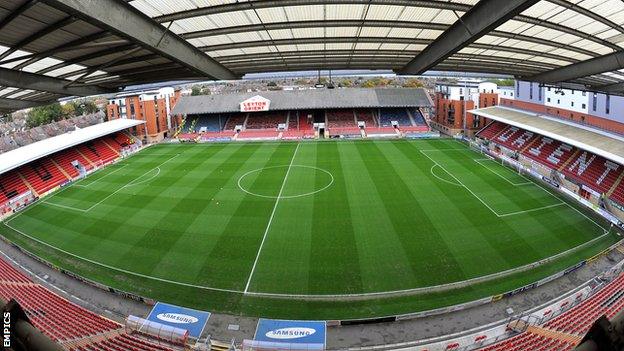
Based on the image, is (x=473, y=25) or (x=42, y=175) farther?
(x=42, y=175)

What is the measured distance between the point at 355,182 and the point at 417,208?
6.43 m

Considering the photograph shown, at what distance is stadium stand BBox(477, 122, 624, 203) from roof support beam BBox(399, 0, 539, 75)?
20.6 m

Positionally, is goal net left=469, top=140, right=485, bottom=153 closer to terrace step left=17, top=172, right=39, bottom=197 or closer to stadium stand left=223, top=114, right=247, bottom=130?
stadium stand left=223, top=114, right=247, bottom=130

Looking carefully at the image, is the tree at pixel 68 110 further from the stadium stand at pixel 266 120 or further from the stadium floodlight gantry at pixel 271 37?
the stadium floodlight gantry at pixel 271 37

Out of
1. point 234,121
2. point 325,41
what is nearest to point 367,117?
point 234,121

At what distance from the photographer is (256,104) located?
48125 millimetres

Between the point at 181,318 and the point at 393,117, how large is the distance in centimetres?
4168

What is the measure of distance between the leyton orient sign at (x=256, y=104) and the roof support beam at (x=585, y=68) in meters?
36.8

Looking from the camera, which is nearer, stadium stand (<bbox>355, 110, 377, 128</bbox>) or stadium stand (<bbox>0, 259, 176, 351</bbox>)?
stadium stand (<bbox>0, 259, 176, 351</bbox>)

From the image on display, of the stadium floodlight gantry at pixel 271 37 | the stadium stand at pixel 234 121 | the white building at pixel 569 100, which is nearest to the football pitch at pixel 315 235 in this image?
the stadium floodlight gantry at pixel 271 37

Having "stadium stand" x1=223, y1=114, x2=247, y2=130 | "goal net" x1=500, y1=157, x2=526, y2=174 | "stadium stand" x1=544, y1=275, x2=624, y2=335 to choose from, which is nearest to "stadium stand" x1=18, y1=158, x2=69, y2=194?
"stadium stand" x1=223, y1=114, x2=247, y2=130

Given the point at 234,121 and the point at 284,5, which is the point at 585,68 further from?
the point at 234,121

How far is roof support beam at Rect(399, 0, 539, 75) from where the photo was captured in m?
6.57

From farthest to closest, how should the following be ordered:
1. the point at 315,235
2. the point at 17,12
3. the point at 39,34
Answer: the point at 315,235 → the point at 39,34 → the point at 17,12
